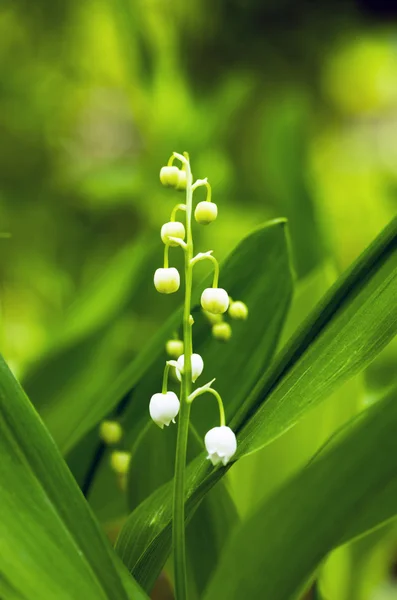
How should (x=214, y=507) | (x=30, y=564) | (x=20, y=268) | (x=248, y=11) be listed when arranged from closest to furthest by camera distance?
1. (x=30, y=564)
2. (x=214, y=507)
3. (x=20, y=268)
4. (x=248, y=11)

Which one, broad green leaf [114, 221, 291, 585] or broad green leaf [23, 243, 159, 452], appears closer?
broad green leaf [114, 221, 291, 585]

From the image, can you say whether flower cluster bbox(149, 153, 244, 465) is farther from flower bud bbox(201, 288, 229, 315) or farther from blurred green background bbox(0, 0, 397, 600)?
blurred green background bbox(0, 0, 397, 600)

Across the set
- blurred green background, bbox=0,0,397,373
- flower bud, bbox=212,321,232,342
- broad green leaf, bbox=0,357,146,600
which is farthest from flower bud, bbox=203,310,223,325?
blurred green background, bbox=0,0,397,373

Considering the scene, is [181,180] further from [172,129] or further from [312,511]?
[172,129]

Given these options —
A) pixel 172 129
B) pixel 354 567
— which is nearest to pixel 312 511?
pixel 354 567

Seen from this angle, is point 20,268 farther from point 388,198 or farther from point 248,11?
point 248,11

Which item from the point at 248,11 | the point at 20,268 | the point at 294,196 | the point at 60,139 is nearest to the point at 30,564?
the point at 294,196
